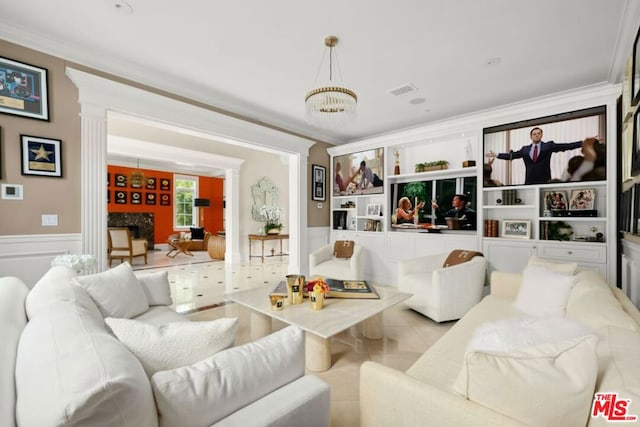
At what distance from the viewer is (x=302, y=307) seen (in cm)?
248

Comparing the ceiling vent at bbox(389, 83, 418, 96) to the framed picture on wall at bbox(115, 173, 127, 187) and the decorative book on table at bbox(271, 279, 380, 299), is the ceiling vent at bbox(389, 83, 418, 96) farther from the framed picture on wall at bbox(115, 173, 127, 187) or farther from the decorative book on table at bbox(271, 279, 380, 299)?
the framed picture on wall at bbox(115, 173, 127, 187)

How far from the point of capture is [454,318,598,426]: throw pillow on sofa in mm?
838

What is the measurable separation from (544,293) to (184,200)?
10725mm

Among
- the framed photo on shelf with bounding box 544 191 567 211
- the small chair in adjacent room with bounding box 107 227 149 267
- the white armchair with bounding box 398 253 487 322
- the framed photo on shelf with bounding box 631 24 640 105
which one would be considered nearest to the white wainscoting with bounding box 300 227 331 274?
the white armchair with bounding box 398 253 487 322

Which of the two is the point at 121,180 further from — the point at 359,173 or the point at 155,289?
the point at 155,289

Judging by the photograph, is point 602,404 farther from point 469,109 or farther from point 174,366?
point 469,109

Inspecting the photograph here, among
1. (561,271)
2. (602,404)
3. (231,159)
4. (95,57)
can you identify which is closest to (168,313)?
(602,404)

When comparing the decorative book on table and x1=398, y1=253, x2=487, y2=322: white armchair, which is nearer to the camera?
the decorative book on table

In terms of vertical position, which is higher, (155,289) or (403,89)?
(403,89)

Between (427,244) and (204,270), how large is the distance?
4604mm

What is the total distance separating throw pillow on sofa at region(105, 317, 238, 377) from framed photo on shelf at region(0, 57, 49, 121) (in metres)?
2.86

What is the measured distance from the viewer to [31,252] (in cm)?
274

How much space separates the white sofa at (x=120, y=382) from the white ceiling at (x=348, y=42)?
95.1 inches

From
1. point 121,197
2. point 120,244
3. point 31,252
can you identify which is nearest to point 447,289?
point 31,252
